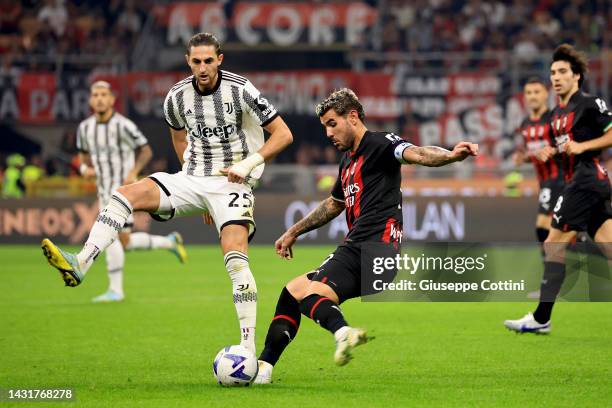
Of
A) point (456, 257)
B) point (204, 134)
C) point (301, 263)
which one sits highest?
point (204, 134)

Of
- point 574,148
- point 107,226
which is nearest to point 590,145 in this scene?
point 574,148

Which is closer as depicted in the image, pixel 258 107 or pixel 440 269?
pixel 440 269

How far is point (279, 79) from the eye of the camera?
82.9 feet

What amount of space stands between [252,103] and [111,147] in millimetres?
5903

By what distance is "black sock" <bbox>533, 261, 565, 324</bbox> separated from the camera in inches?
356

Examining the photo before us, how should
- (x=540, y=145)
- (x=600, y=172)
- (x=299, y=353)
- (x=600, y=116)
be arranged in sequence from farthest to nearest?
(x=540, y=145), (x=600, y=172), (x=600, y=116), (x=299, y=353)

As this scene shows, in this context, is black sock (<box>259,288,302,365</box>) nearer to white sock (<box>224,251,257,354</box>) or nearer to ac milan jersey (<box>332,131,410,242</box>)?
white sock (<box>224,251,257,354</box>)

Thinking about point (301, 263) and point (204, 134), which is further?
point (301, 263)

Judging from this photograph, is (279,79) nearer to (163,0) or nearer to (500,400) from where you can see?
(163,0)

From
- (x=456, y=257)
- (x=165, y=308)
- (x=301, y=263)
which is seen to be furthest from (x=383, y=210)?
(x=301, y=263)

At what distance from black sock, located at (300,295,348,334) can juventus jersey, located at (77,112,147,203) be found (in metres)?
6.71

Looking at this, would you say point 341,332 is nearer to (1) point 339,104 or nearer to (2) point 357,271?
(2) point 357,271

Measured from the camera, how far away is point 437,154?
20.7 feet

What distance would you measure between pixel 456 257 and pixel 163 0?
20808 mm
